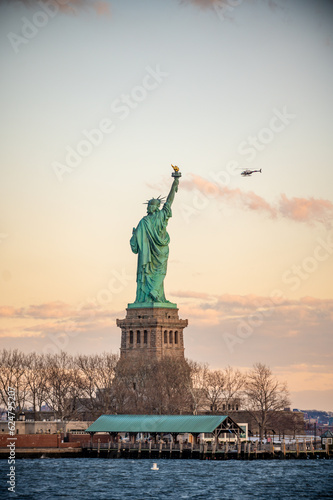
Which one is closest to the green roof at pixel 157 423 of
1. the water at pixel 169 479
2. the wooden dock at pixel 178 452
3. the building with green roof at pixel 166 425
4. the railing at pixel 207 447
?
the building with green roof at pixel 166 425

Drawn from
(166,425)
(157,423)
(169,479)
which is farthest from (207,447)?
(169,479)

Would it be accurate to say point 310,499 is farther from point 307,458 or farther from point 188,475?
point 307,458

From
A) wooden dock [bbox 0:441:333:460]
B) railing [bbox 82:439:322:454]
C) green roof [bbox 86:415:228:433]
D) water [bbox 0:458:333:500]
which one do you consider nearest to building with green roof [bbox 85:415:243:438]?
green roof [bbox 86:415:228:433]

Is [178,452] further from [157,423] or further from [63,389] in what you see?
[63,389]

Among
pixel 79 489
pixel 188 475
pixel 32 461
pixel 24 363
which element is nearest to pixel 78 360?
pixel 24 363

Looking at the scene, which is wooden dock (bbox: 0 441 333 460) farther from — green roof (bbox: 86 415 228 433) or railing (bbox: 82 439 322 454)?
green roof (bbox: 86 415 228 433)

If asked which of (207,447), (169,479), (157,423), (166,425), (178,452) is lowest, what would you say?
(169,479)

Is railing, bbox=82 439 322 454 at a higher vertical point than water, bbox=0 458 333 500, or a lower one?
higher
